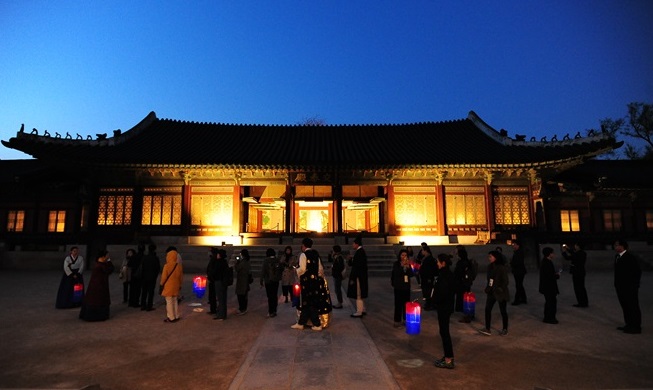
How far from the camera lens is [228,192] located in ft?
67.3

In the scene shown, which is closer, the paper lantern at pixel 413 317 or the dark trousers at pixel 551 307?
the paper lantern at pixel 413 317

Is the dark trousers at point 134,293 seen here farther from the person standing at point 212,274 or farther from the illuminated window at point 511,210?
the illuminated window at point 511,210

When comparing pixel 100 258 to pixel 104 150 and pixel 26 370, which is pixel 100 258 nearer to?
pixel 26 370

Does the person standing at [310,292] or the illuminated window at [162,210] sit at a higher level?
the illuminated window at [162,210]

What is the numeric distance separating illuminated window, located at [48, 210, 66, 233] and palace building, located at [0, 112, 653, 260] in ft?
0.27

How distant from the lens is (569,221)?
22.1 metres

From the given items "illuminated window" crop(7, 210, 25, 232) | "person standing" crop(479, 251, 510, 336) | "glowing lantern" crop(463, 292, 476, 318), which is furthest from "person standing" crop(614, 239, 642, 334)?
"illuminated window" crop(7, 210, 25, 232)

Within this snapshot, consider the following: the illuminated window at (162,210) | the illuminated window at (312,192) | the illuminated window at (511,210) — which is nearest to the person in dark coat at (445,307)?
the illuminated window at (312,192)

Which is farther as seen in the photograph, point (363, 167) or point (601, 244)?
point (601, 244)

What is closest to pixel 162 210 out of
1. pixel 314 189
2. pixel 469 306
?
pixel 314 189

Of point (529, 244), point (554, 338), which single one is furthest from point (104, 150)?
point (529, 244)

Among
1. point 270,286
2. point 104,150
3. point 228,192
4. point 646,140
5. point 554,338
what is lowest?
point 554,338

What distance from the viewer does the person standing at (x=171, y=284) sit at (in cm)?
765

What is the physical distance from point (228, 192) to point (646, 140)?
4363 centimetres
